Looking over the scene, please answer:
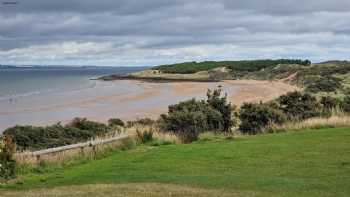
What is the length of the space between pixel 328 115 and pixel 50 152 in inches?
475

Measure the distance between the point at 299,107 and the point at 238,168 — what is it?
45.9ft

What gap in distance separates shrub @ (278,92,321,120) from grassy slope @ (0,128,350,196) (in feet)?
24.2

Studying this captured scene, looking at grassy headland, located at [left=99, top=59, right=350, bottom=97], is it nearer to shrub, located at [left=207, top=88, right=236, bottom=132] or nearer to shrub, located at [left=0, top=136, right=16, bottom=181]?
shrub, located at [left=207, top=88, right=236, bottom=132]

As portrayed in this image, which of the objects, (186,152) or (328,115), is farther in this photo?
(328,115)

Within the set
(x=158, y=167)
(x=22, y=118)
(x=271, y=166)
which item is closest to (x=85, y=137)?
(x=158, y=167)

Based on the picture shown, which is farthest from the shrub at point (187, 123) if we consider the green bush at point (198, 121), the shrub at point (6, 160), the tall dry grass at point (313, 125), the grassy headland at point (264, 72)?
the grassy headland at point (264, 72)

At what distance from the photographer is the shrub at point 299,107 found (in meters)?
23.4

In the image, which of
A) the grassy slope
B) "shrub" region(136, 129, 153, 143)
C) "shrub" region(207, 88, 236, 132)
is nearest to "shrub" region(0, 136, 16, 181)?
the grassy slope

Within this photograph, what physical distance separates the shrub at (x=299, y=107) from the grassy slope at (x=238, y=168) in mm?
7368

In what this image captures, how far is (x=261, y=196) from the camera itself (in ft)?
28.3

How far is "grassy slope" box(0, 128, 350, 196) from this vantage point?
9.59 meters

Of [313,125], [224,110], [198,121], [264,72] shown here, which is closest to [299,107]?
[224,110]

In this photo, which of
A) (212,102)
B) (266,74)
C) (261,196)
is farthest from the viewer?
(266,74)

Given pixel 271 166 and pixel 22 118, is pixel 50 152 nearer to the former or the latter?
pixel 271 166
